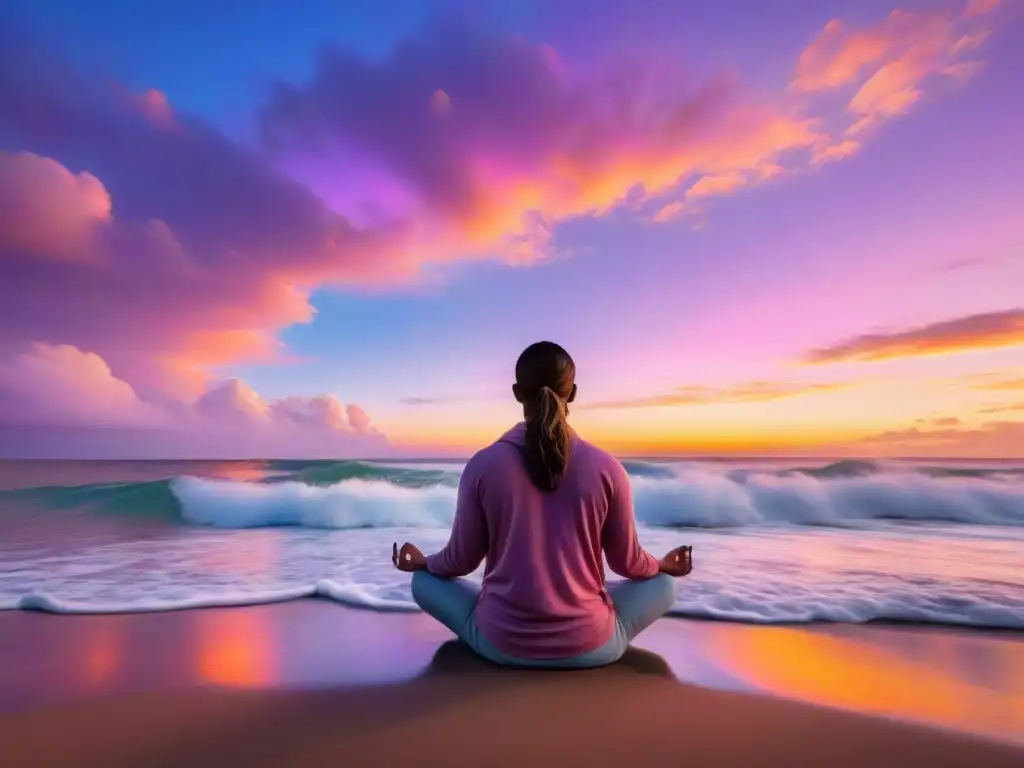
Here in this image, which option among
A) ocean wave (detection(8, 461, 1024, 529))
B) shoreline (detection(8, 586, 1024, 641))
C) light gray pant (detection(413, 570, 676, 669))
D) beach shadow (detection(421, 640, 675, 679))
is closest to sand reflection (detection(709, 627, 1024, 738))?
shoreline (detection(8, 586, 1024, 641))

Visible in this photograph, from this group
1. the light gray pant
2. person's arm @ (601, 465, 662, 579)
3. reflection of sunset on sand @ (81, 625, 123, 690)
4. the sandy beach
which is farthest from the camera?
reflection of sunset on sand @ (81, 625, 123, 690)

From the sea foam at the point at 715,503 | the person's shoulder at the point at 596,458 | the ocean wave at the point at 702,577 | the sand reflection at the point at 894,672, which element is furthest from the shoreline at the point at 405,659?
the sea foam at the point at 715,503

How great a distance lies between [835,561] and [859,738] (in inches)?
163

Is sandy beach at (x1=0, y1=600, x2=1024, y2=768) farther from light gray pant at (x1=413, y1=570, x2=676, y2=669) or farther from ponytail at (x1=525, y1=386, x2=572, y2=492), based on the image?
ponytail at (x1=525, y1=386, x2=572, y2=492)

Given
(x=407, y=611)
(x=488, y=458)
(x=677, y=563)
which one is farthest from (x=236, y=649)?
(x=677, y=563)

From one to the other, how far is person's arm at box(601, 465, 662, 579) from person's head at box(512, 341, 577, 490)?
0.26 meters

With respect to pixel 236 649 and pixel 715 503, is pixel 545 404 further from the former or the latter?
pixel 715 503

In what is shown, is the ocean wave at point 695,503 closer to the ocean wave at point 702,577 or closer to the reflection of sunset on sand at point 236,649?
the ocean wave at point 702,577

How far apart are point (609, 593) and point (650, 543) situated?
4.74 meters

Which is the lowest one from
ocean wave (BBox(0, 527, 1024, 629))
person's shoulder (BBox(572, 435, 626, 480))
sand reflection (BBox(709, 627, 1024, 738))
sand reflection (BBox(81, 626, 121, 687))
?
sand reflection (BBox(709, 627, 1024, 738))

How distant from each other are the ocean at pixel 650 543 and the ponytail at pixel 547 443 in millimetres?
2125

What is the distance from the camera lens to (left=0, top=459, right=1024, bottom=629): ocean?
4.01m

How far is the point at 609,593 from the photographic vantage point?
261 cm

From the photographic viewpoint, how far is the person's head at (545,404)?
2.19 m
